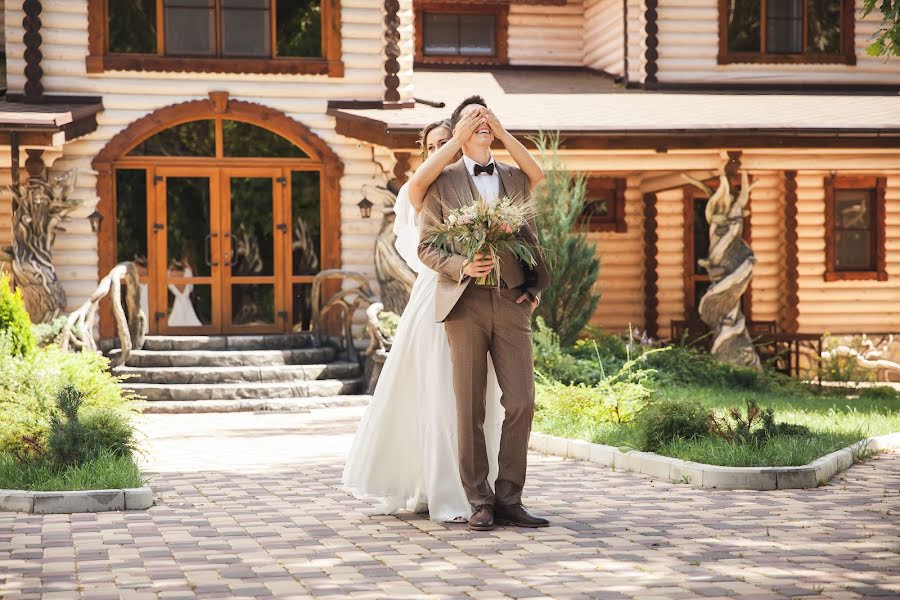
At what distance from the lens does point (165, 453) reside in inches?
404

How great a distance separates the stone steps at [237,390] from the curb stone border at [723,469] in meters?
5.72

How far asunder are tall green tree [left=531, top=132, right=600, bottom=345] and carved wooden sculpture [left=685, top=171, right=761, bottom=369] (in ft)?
7.15

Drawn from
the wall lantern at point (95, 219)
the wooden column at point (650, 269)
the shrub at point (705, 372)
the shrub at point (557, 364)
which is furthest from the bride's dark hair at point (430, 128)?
the wooden column at point (650, 269)

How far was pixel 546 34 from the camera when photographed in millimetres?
21359

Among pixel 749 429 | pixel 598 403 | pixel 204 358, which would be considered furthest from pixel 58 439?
pixel 204 358

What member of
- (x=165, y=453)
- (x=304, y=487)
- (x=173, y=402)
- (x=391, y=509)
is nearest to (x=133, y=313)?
(x=173, y=402)

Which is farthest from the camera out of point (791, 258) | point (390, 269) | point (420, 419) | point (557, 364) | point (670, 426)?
point (791, 258)

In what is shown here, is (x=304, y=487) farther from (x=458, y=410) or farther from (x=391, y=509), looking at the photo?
(x=458, y=410)

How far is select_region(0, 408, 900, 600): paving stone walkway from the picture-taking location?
500cm

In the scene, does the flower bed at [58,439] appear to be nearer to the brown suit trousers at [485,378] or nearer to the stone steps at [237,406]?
the brown suit trousers at [485,378]

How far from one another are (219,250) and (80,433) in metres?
9.06

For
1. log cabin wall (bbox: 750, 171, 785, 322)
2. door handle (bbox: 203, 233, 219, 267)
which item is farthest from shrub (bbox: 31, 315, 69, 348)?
log cabin wall (bbox: 750, 171, 785, 322)

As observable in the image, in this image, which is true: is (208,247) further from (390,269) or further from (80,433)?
(80,433)

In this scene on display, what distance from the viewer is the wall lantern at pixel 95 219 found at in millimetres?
15930
